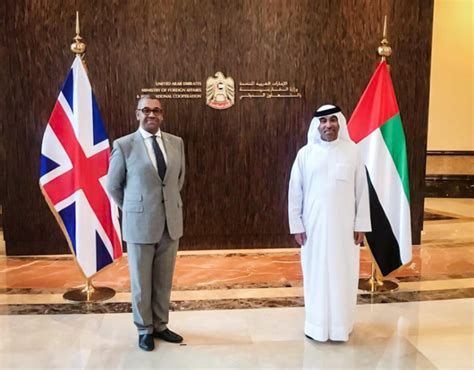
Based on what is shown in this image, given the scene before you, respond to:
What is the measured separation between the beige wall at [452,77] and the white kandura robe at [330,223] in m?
6.73

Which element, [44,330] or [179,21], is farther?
[179,21]

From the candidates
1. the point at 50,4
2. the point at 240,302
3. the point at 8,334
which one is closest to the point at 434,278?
the point at 240,302

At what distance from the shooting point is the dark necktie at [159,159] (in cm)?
277

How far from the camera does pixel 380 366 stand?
271cm

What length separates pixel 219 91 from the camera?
5.00m

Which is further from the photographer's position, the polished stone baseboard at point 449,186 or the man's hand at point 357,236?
the polished stone baseboard at point 449,186

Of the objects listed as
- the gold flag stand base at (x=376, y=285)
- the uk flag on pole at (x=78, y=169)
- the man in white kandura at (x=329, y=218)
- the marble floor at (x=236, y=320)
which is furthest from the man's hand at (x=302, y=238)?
the uk flag on pole at (x=78, y=169)

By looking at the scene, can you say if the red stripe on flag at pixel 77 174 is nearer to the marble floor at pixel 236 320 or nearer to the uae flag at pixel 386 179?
the marble floor at pixel 236 320

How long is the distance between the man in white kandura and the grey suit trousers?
80 centimetres

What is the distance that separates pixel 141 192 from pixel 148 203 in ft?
0.25

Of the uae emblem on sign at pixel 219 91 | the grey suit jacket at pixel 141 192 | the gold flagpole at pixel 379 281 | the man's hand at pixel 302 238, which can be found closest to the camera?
the grey suit jacket at pixel 141 192

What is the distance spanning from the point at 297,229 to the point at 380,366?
90cm

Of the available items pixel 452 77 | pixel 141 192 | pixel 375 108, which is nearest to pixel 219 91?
pixel 375 108

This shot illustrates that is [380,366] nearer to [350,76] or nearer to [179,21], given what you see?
[350,76]
